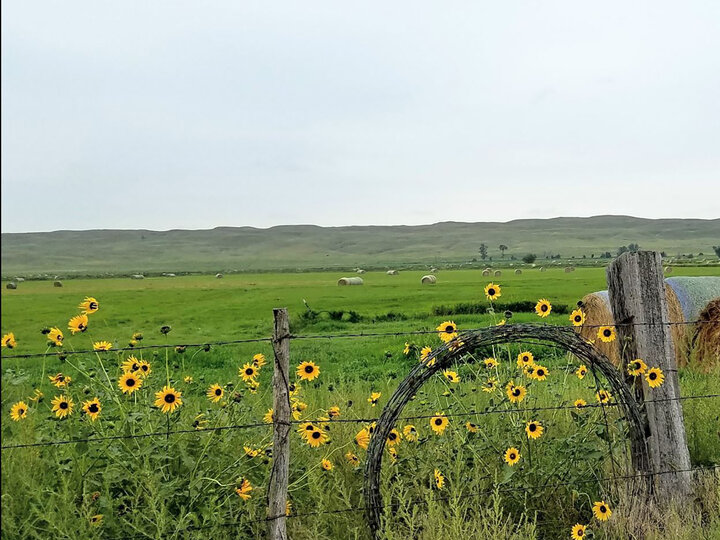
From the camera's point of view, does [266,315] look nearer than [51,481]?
No

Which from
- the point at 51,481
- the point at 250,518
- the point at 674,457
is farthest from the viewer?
the point at 674,457

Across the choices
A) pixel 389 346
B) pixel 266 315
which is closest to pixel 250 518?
pixel 389 346

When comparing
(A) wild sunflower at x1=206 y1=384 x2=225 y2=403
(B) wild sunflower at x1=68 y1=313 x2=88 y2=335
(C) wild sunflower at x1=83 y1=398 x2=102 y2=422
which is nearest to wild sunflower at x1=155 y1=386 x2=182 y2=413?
(C) wild sunflower at x1=83 y1=398 x2=102 y2=422

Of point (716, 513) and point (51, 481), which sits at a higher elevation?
point (51, 481)

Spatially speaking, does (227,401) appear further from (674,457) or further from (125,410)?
(674,457)

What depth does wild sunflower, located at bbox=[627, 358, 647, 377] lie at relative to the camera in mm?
4184

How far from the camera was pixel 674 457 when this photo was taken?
4.26 meters

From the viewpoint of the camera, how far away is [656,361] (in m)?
4.32

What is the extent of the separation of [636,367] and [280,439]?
2.36 metres

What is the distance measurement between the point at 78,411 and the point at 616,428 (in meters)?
3.44

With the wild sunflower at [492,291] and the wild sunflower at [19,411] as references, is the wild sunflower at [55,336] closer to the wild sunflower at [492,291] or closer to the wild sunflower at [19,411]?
the wild sunflower at [19,411]

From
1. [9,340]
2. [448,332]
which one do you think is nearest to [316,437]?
[448,332]

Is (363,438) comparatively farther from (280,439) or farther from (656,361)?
(656,361)

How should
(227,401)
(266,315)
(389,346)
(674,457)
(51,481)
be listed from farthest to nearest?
(266,315), (389,346), (674,457), (227,401), (51,481)
